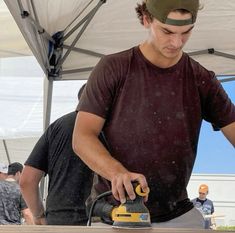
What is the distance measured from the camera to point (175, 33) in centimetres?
174

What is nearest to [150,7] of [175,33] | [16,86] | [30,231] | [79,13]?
[175,33]

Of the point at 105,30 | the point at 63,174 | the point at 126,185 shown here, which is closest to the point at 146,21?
the point at 126,185

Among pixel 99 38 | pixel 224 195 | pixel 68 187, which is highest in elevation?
pixel 99 38

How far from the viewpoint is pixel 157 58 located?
1869 millimetres

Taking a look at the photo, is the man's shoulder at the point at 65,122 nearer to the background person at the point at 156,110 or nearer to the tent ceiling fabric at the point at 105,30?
the background person at the point at 156,110

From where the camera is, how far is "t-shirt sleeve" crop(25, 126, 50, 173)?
9.77 ft

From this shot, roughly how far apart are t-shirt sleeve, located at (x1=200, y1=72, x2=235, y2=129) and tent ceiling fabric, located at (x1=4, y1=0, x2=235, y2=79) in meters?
2.16

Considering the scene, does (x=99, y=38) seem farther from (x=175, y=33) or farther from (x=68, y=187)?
(x=175, y=33)

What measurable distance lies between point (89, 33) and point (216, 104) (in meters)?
2.86

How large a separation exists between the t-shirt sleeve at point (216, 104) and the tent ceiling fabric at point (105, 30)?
2.16m

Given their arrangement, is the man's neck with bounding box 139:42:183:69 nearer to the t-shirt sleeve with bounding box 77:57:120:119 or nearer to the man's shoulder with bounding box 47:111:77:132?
the t-shirt sleeve with bounding box 77:57:120:119

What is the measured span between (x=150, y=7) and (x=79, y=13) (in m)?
2.70

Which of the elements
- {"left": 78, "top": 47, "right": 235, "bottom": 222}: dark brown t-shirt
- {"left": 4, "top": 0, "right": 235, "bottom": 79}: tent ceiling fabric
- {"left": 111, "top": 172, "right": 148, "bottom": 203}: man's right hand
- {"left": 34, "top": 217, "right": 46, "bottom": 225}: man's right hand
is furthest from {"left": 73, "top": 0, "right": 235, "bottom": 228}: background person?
{"left": 4, "top": 0, "right": 235, "bottom": 79}: tent ceiling fabric

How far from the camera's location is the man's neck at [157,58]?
1.86 metres
